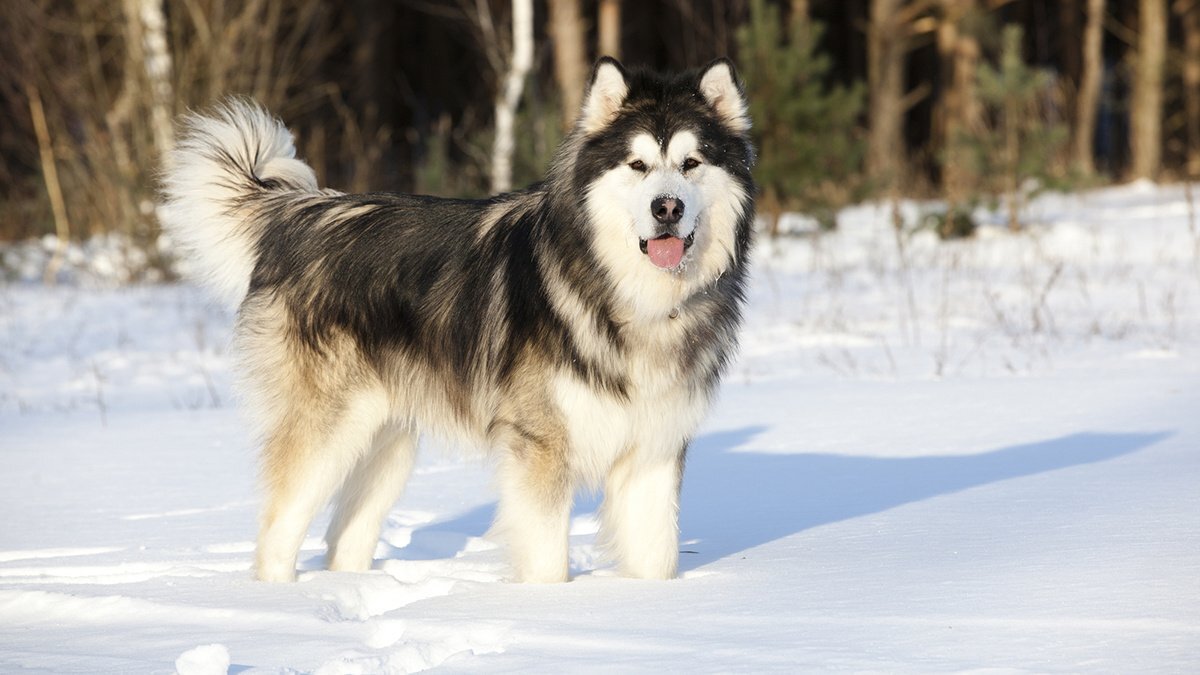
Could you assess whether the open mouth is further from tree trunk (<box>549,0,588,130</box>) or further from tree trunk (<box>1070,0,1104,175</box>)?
tree trunk (<box>1070,0,1104,175</box>)

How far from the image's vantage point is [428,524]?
4.69 m

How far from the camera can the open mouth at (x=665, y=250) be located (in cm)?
360

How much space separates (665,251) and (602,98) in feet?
1.66

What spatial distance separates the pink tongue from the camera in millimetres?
3596

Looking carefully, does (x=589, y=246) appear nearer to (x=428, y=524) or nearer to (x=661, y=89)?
(x=661, y=89)

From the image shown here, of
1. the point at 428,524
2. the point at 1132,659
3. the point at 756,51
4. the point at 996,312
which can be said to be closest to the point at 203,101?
the point at 756,51

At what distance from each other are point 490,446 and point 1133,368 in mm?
4029

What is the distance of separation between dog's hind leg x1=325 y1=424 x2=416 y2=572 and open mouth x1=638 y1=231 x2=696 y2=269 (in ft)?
3.70

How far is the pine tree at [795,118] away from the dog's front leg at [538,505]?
7.68 metres

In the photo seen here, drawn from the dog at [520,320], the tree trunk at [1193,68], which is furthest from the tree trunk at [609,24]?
the dog at [520,320]

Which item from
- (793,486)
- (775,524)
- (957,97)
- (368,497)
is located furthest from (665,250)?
(957,97)

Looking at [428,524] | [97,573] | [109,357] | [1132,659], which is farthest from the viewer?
[109,357]

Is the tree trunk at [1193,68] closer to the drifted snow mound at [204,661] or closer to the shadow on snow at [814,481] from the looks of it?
the shadow on snow at [814,481]

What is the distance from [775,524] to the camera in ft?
14.2
